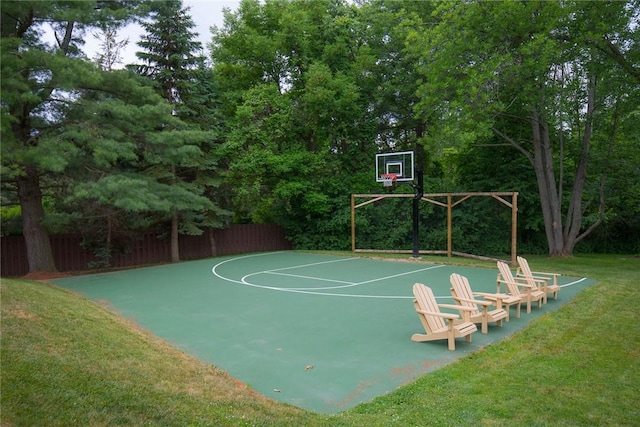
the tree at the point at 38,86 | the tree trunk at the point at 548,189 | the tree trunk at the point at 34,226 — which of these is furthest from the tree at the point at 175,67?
the tree trunk at the point at 548,189

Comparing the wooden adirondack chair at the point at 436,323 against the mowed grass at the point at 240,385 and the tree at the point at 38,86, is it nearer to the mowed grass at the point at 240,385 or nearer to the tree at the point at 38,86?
the mowed grass at the point at 240,385

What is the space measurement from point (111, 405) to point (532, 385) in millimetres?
4417

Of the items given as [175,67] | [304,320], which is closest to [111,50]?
[175,67]

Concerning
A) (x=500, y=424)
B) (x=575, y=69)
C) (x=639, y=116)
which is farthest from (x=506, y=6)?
(x=500, y=424)

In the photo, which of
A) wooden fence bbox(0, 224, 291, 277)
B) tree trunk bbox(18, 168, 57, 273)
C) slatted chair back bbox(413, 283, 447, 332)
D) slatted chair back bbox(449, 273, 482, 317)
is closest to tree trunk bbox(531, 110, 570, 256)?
wooden fence bbox(0, 224, 291, 277)

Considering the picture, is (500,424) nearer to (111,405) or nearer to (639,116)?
(111,405)

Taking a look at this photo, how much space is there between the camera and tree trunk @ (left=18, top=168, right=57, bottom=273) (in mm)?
15445

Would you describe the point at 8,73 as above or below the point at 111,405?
above

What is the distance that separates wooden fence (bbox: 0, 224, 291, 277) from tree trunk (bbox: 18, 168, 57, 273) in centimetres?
114

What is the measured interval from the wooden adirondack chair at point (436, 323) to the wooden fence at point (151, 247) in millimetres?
14466

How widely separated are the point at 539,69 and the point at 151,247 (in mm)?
16193

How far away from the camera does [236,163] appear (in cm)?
2189

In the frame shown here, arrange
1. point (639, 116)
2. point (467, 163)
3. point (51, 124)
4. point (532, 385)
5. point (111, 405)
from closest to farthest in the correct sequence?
point (111, 405), point (532, 385), point (51, 124), point (639, 116), point (467, 163)

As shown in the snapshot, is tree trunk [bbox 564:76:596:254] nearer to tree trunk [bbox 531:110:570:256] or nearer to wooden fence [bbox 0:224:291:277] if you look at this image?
tree trunk [bbox 531:110:570:256]
